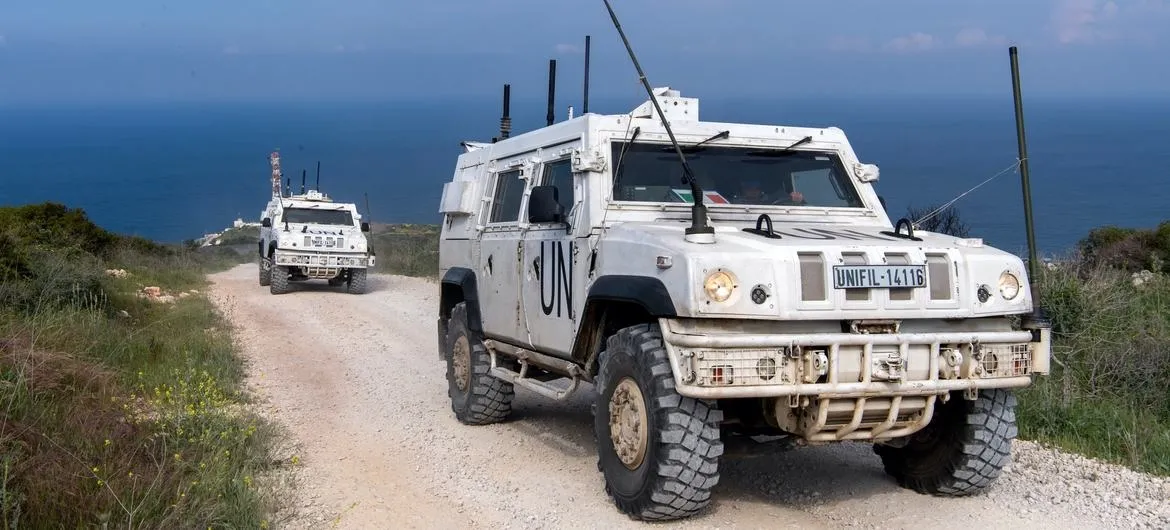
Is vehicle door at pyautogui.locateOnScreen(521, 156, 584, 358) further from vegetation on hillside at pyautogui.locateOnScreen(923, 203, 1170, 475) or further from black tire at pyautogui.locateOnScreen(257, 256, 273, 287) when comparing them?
black tire at pyautogui.locateOnScreen(257, 256, 273, 287)

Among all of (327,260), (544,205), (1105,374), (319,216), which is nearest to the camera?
(544,205)

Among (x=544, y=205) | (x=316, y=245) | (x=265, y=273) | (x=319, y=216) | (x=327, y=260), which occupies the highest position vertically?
(x=319, y=216)

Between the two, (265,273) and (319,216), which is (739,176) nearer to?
(319,216)

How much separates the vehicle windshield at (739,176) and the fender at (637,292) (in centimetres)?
81

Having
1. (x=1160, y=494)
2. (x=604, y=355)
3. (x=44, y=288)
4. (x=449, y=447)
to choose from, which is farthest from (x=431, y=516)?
(x=44, y=288)

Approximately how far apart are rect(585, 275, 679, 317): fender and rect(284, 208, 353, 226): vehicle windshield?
15.8 m

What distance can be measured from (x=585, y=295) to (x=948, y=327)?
76.2 inches

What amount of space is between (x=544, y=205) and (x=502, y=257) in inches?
52.8

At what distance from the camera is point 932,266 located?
507cm

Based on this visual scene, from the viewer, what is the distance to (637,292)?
5207mm

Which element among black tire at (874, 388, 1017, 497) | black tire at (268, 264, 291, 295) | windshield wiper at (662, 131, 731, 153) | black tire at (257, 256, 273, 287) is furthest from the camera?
black tire at (257, 256, 273, 287)

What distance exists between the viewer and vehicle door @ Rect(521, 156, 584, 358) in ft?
20.7

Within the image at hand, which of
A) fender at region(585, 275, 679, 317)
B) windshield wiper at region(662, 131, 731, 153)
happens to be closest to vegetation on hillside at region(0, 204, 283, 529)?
fender at region(585, 275, 679, 317)

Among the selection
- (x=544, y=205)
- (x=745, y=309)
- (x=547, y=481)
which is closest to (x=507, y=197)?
(x=544, y=205)
